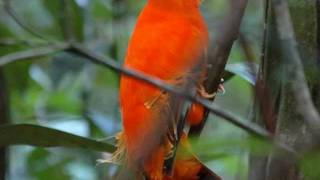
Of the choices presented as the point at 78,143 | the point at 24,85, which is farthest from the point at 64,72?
the point at 78,143

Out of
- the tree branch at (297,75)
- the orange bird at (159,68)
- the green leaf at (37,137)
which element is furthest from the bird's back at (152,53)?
the tree branch at (297,75)

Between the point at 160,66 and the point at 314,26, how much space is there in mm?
518

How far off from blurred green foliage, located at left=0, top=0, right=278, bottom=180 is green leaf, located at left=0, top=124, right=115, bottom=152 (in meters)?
0.40

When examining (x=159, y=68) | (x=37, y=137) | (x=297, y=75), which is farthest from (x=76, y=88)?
(x=297, y=75)

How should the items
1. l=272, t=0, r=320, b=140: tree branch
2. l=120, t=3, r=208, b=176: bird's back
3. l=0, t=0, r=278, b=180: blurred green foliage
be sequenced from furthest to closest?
l=0, t=0, r=278, b=180: blurred green foliage, l=120, t=3, r=208, b=176: bird's back, l=272, t=0, r=320, b=140: tree branch

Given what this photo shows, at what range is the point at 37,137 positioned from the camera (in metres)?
1.70

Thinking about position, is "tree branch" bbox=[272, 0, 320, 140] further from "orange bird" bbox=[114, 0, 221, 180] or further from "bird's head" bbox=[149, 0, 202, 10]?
"bird's head" bbox=[149, 0, 202, 10]

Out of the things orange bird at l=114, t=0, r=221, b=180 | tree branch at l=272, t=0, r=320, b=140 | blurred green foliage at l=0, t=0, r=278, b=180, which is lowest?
blurred green foliage at l=0, t=0, r=278, b=180

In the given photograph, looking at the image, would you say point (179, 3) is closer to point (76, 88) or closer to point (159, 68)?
point (159, 68)

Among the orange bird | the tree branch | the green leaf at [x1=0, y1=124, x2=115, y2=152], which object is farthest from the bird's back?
the tree branch

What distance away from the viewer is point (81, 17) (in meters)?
2.52

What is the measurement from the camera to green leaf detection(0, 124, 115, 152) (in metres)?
1.68

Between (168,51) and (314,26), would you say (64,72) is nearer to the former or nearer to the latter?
(168,51)

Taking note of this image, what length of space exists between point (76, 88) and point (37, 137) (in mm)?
1945
